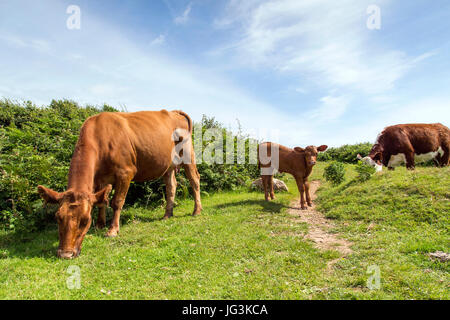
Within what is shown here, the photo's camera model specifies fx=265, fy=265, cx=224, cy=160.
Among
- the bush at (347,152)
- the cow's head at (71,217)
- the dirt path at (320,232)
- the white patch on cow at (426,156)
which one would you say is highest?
the bush at (347,152)

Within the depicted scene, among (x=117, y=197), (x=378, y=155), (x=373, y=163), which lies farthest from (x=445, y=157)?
(x=117, y=197)

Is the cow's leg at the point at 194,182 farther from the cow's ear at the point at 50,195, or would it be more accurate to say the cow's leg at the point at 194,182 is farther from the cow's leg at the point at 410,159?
the cow's leg at the point at 410,159

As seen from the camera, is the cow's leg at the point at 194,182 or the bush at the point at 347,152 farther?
the bush at the point at 347,152

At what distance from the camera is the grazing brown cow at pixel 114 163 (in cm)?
466

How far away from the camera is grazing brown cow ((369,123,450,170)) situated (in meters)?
11.3

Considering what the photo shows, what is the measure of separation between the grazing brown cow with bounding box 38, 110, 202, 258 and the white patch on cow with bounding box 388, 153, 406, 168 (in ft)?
29.2

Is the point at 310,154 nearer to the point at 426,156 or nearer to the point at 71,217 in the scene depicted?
the point at 426,156

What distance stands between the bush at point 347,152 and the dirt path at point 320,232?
1633 centimetres

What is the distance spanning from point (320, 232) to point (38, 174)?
7.76 metres

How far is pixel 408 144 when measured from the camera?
36.7 feet

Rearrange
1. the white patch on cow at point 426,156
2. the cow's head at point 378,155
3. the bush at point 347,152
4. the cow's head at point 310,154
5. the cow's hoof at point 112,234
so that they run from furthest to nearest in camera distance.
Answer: the bush at point 347,152, the white patch on cow at point 426,156, the cow's head at point 378,155, the cow's head at point 310,154, the cow's hoof at point 112,234

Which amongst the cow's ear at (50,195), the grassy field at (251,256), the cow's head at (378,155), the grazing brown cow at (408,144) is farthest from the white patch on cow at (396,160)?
the cow's ear at (50,195)
